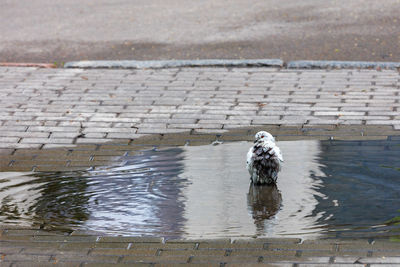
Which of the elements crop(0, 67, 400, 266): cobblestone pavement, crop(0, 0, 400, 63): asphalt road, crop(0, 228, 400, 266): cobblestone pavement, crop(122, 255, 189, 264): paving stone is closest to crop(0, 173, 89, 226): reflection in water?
crop(0, 67, 400, 266): cobblestone pavement

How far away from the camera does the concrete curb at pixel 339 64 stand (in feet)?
31.9

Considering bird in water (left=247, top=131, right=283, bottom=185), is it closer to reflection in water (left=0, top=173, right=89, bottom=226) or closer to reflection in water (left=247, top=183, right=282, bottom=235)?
reflection in water (left=247, top=183, right=282, bottom=235)

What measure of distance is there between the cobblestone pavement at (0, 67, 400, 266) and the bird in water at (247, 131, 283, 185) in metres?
1.07

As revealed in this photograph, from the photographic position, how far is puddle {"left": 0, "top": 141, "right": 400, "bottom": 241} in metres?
5.21

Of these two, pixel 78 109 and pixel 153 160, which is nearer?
pixel 153 160

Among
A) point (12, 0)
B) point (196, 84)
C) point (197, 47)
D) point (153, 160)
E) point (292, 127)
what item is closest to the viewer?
point (153, 160)

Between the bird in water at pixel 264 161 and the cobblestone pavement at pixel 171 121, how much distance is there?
1.07 meters

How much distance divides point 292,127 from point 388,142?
1.05 m

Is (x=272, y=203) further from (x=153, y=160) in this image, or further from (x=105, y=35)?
(x=105, y=35)

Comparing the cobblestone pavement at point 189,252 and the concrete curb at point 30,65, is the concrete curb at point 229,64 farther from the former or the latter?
the cobblestone pavement at point 189,252

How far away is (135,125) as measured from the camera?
779cm

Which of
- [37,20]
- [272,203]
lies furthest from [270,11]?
[272,203]

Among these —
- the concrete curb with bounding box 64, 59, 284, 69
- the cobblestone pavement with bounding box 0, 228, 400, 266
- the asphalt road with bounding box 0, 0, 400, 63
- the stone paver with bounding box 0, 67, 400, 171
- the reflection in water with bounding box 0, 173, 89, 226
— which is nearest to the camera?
the cobblestone pavement with bounding box 0, 228, 400, 266

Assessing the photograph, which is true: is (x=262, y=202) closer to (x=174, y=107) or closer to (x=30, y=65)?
(x=174, y=107)
